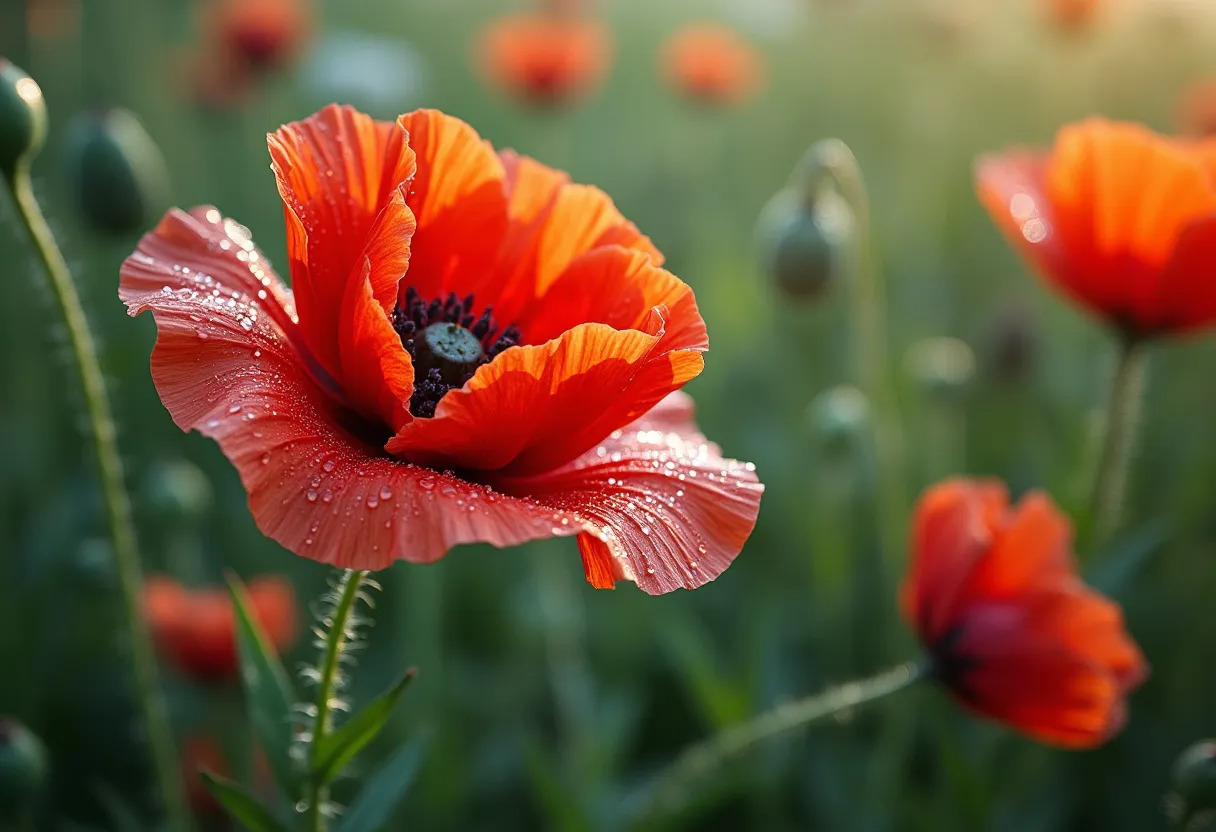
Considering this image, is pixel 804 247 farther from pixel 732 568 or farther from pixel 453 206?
pixel 732 568

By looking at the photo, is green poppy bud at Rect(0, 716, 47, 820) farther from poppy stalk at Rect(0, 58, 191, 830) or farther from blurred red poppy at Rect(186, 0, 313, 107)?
blurred red poppy at Rect(186, 0, 313, 107)

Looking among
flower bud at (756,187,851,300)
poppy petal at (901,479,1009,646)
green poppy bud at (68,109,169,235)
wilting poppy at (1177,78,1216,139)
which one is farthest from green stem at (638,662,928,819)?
wilting poppy at (1177,78,1216,139)

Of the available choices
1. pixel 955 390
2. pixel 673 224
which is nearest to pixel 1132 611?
pixel 955 390

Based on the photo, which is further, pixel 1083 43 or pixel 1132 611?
pixel 1083 43

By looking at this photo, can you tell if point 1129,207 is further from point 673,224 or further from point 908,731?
point 673,224

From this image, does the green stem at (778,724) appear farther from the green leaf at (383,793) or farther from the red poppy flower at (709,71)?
the red poppy flower at (709,71)

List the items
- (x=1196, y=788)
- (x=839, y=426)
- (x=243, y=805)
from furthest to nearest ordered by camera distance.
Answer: (x=839, y=426) < (x=1196, y=788) < (x=243, y=805)

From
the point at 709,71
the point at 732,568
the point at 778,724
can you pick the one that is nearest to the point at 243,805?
the point at 778,724
